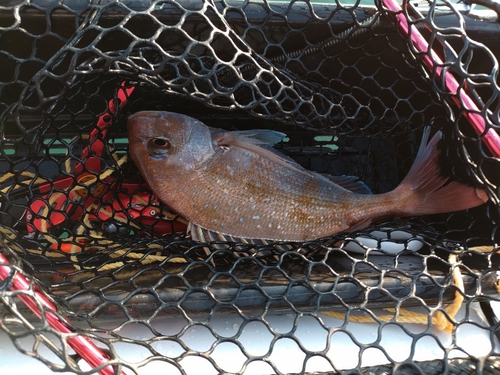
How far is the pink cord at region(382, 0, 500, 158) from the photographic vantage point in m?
1.53

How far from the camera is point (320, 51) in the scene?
1.97m

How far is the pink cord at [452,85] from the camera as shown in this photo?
5.03ft

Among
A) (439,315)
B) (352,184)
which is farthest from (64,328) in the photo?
(352,184)

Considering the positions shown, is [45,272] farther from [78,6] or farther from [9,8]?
[78,6]

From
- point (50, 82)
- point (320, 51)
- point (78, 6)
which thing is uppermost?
point (78, 6)

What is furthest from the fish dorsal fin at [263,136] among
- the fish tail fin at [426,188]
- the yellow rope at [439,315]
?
the yellow rope at [439,315]

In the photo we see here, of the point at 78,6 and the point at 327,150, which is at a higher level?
the point at 78,6

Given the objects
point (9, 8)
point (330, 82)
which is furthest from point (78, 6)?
point (330, 82)

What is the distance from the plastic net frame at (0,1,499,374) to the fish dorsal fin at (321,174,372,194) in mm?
276

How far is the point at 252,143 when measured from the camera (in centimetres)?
204

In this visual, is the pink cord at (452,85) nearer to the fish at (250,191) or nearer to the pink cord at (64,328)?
the fish at (250,191)

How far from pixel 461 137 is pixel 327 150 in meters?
0.97

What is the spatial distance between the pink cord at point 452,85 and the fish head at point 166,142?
1.12 meters

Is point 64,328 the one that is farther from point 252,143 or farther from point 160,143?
point 252,143
